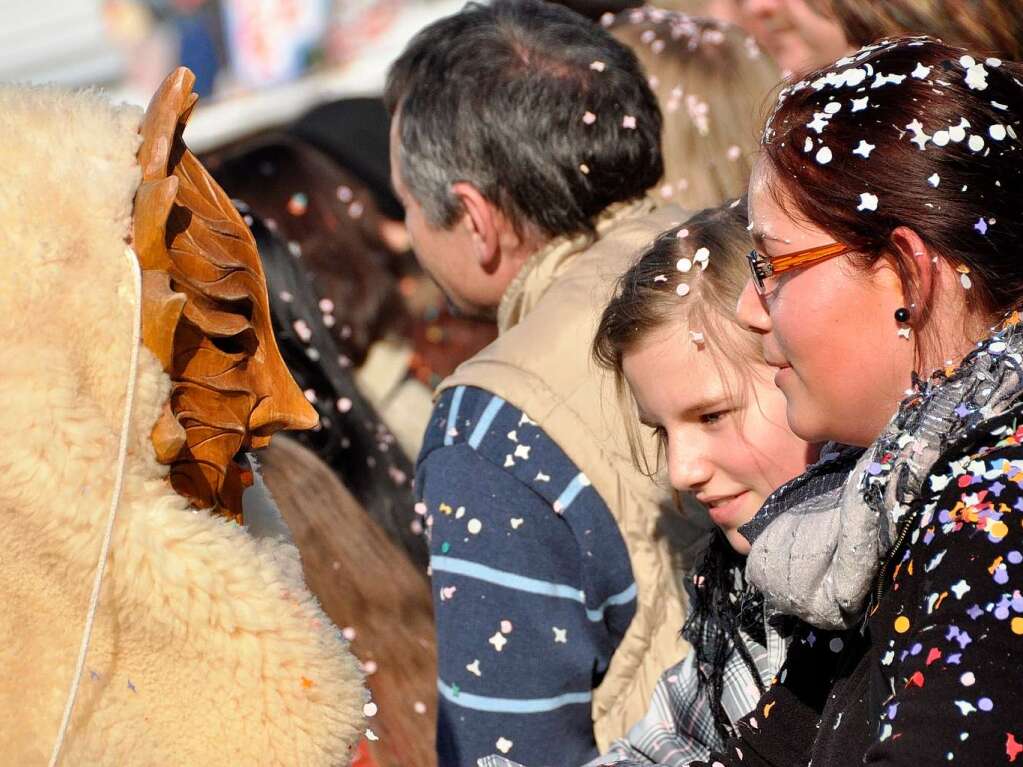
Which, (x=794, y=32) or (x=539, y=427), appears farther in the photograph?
(x=794, y=32)

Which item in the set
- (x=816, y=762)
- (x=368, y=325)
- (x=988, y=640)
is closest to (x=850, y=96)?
(x=988, y=640)

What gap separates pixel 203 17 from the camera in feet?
16.5

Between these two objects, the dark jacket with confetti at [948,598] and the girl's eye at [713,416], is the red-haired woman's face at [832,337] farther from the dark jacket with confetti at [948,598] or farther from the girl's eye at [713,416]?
the girl's eye at [713,416]

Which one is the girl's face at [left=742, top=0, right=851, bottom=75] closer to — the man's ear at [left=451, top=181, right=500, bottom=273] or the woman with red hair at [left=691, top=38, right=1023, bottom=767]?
the man's ear at [left=451, top=181, right=500, bottom=273]

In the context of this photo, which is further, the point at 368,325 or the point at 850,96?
the point at 368,325

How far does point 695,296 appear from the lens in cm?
186

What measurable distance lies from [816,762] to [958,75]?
0.75 metres

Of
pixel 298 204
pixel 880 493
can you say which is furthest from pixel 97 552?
pixel 298 204

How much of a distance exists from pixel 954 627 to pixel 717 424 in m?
0.78

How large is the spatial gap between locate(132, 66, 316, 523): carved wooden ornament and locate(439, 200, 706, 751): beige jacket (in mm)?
731

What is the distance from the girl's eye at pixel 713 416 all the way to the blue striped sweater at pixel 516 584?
0.27 meters

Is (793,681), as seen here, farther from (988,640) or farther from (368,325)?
(368,325)

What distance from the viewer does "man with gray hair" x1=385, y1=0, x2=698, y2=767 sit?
203 cm

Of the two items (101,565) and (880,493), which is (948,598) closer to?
(880,493)
